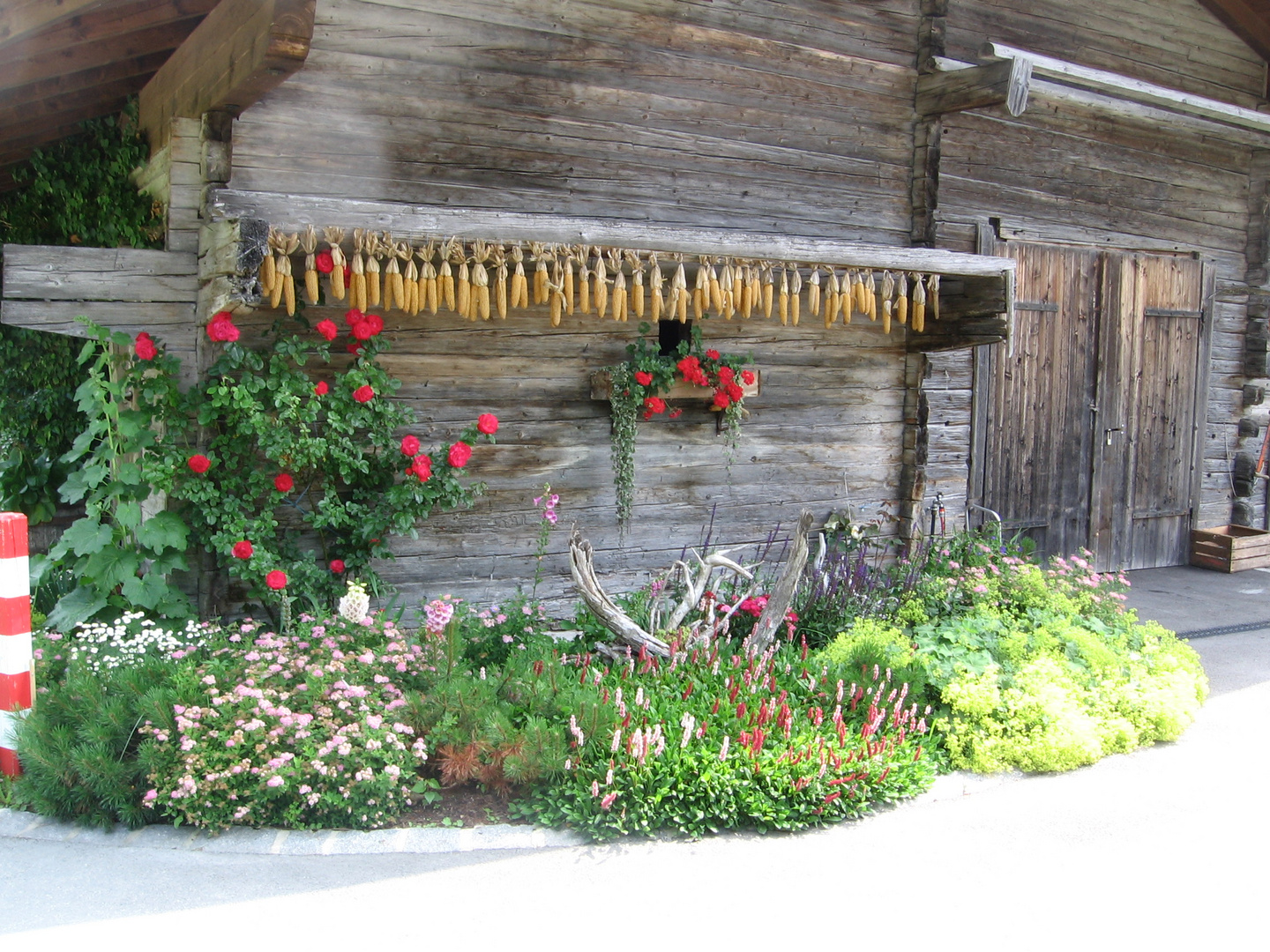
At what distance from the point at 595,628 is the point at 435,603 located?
3.37ft

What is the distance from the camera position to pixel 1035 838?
3.91m

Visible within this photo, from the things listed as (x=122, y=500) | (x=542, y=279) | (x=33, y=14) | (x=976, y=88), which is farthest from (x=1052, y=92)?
(x=122, y=500)

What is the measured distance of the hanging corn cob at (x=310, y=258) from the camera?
4613 millimetres

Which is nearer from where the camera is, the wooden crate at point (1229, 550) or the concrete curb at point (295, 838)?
the concrete curb at point (295, 838)

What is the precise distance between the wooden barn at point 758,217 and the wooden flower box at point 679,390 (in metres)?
0.10

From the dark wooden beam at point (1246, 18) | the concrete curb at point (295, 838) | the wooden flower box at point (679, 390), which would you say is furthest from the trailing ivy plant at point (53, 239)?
the dark wooden beam at point (1246, 18)

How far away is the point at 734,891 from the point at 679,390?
3.39m

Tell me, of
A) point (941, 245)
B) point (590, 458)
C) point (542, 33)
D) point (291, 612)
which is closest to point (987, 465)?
point (941, 245)

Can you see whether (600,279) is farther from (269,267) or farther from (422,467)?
(269,267)

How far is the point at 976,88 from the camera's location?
6.69 m

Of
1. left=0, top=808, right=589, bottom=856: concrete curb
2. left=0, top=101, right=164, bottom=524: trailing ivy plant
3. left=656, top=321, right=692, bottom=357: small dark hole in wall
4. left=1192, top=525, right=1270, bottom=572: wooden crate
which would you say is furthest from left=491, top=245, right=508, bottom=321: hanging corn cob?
left=1192, top=525, right=1270, bottom=572: wooden crate

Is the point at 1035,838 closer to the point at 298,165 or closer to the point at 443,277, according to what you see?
the point at 443,277

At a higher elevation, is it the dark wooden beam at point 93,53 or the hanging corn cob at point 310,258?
the dark wooden beam at point 93,53

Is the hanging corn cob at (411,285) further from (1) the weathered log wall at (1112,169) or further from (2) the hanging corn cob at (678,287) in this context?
(1) the weathered log wall at (1112,169)
